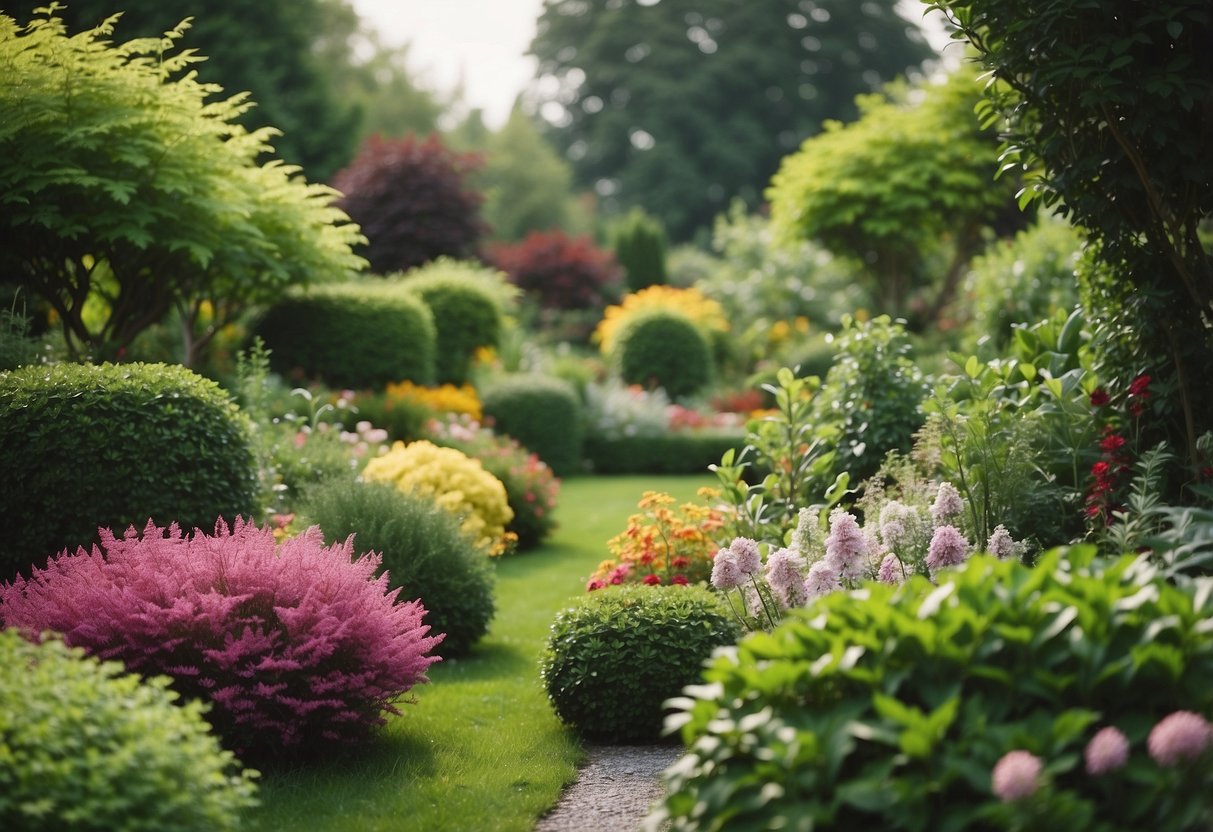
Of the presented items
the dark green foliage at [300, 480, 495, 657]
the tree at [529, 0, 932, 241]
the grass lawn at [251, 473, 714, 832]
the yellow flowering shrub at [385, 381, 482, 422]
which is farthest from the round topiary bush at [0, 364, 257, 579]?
the tree at [529, 0, 932, 241]

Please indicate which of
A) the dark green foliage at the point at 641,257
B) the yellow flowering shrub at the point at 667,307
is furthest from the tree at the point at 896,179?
the dark green foliage at the point at 641,257

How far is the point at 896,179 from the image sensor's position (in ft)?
46.0

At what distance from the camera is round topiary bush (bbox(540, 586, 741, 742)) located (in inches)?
185

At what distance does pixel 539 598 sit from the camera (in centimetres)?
773

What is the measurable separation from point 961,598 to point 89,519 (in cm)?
430

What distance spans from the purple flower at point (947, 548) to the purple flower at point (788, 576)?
1.78 feet

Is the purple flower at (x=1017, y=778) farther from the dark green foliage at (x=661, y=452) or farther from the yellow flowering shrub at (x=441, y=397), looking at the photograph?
the dark green foliage at (x=661, y=452)

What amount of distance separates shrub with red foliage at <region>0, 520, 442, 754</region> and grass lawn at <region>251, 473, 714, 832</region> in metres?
0.21

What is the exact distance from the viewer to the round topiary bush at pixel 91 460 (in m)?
5.36

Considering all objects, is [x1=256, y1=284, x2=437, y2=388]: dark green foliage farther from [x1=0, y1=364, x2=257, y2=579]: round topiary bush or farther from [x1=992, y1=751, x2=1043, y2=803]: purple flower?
[x1=992, y1=751, x2=1043, y2=803]: purple flower

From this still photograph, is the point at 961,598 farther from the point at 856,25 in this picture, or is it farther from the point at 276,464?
the point at 856,25

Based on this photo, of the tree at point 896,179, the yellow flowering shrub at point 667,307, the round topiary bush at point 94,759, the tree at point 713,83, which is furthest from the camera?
the tree at point 713,83

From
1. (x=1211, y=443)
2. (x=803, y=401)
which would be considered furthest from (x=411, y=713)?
(x=1211, y=443)

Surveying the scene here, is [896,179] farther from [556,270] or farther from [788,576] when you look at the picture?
[788,576]
